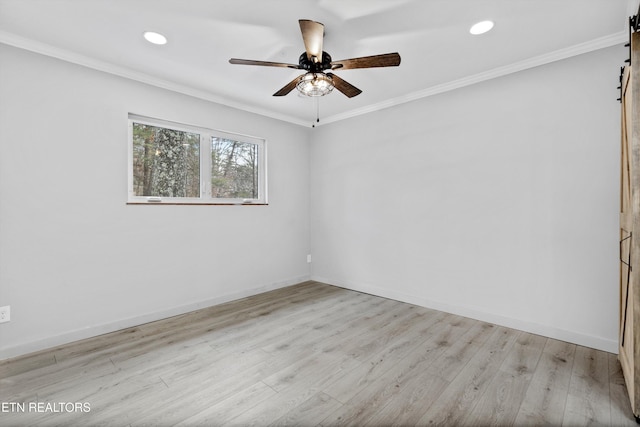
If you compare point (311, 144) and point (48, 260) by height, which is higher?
point (311, 144)

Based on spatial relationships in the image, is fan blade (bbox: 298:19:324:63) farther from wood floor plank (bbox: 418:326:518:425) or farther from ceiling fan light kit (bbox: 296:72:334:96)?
wood floor plank (bbox: 418:326:518:425)

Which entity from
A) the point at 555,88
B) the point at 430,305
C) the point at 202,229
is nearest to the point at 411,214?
the point at 430,305

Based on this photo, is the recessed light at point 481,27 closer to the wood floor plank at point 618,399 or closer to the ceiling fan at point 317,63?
the ceiling fan at point 317,63

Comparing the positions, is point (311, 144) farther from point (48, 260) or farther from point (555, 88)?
point (48, 260)

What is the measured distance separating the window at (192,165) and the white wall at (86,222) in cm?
11

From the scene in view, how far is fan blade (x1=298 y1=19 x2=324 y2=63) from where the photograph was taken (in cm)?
174

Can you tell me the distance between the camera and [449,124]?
10.7 ft

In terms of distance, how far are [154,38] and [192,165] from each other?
140 cm

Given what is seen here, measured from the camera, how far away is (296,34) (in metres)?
2.28

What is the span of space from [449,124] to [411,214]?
1.10m

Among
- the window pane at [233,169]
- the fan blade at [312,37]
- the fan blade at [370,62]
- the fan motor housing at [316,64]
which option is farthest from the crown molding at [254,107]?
the fan blade at [312,37]

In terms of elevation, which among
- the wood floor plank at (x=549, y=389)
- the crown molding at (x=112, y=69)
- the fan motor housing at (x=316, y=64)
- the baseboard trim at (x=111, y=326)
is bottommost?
the wood floor plank at (x=549, y=389)

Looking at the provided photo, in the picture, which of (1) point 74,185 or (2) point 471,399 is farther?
(1) point 74,185

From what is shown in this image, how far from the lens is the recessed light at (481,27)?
2.18m
